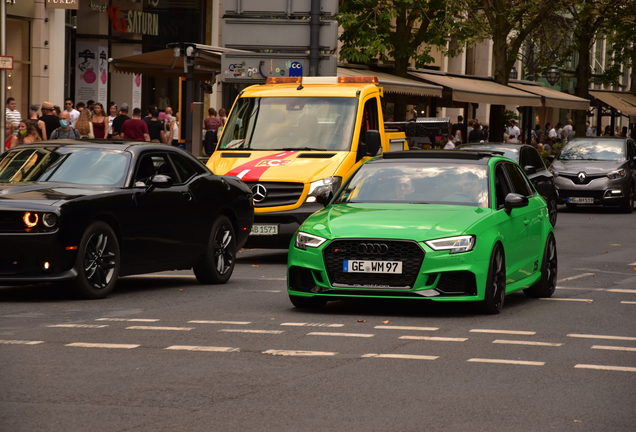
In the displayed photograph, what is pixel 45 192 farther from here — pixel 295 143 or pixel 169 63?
pixel 169 63

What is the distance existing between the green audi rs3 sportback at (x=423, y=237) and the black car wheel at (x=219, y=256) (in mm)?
1978

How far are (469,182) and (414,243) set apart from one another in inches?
60.2

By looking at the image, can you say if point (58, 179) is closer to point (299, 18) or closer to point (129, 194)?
point (129, 194)

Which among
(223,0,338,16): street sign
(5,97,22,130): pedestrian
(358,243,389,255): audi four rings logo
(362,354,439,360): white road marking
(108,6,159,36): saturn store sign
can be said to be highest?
(108,6,159,36): saturn store sign

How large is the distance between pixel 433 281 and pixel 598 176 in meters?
17.6

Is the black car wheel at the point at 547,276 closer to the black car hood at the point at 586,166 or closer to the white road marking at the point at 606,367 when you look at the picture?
the white road marking at the point at 606,367

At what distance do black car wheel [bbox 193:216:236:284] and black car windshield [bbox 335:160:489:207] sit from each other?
1988 mm

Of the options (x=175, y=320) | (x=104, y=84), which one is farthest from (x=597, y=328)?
(x=104, y=84)

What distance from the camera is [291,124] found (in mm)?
16453

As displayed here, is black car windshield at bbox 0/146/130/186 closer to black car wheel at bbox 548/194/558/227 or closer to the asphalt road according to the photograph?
the asphalt road

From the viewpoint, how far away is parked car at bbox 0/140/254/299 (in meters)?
10.5

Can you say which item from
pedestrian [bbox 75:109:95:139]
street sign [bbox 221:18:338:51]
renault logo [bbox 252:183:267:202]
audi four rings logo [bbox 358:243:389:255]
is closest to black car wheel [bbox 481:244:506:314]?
audi four rings logo [bbox 358:243:389:255]

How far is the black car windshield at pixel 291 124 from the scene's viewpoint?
16188mm

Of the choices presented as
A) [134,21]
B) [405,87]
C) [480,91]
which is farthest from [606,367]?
[480,91]
